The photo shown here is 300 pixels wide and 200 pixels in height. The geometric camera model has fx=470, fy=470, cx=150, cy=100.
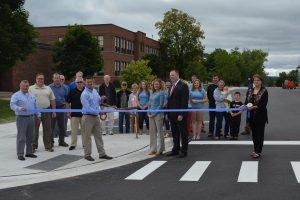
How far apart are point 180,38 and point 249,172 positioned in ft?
281

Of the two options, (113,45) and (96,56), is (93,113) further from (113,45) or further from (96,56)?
(113,45)

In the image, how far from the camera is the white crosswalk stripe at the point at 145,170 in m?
8.65

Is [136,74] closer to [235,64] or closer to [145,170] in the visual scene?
[145,170]

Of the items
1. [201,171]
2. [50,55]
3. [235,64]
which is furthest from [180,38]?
[201,171]

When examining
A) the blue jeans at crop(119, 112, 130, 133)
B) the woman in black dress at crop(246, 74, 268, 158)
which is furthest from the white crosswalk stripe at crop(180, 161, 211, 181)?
the blue jeans at crop(119, 112, 130, 133)

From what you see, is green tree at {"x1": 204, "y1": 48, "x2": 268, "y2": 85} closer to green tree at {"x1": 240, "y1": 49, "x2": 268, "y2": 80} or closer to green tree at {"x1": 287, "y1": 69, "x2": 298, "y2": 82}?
green tree at {"x1": 240, "y1": 49, "x2": 268, "y2": 80}

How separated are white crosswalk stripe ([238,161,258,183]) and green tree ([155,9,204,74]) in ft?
272

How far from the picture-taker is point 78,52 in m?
49.4

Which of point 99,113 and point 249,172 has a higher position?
point 99,113

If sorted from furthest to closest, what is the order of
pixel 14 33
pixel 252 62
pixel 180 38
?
pixel 252 62, pixel 180 38, pixel 14 33

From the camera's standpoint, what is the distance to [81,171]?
940cm

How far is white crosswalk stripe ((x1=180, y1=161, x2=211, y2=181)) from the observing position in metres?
8.41

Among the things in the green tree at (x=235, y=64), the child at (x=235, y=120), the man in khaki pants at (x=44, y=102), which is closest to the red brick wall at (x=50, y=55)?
the green tree at (x=235, y=64)

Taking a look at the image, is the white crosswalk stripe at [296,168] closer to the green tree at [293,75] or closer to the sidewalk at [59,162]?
the sidewalk at [59,162]
